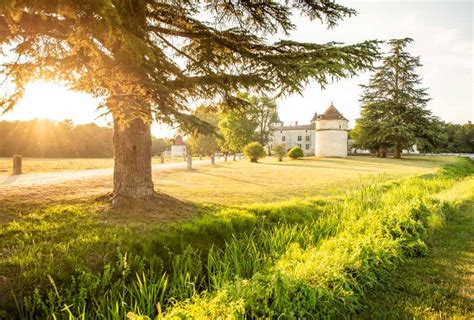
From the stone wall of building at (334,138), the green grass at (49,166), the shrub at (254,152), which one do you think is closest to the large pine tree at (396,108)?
the stone wall of building at (334,138)

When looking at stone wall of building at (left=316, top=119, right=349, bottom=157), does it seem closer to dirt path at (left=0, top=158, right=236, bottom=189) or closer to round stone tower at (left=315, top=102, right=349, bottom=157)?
round stone tower at (left=315, top=102, right=349, bottom=157)

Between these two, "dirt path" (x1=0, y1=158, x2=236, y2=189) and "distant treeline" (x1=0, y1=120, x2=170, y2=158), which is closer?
"dirt path" (x1=0, y1=158, x2=236, y2=189)

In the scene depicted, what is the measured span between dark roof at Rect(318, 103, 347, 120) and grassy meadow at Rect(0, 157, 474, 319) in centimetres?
4258

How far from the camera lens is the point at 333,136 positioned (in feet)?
164

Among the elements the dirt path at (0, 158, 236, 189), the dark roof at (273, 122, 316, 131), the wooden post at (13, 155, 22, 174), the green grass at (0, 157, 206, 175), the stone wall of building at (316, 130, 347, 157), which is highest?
the dark roof at (273, 122, 316, 131)

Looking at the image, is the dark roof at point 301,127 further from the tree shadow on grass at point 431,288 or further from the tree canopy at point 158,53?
the tree shadow on grass at point 431,288

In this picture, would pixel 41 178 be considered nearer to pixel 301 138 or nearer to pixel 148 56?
pixel 148 56

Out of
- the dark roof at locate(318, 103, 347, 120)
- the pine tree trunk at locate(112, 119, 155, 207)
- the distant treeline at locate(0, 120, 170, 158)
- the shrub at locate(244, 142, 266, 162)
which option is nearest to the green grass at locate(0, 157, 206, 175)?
the pine tree trunk at locate(112, 119, 155, 207)

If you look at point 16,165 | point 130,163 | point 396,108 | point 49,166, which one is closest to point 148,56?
point 130,163

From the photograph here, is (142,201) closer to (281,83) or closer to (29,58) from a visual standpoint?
(29,58)

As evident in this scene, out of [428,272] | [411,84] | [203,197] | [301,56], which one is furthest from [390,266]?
[411,84]

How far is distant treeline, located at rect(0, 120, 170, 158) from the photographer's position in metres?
43.2

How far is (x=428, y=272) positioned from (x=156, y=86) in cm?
550

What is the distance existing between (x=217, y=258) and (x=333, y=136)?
46.9m
